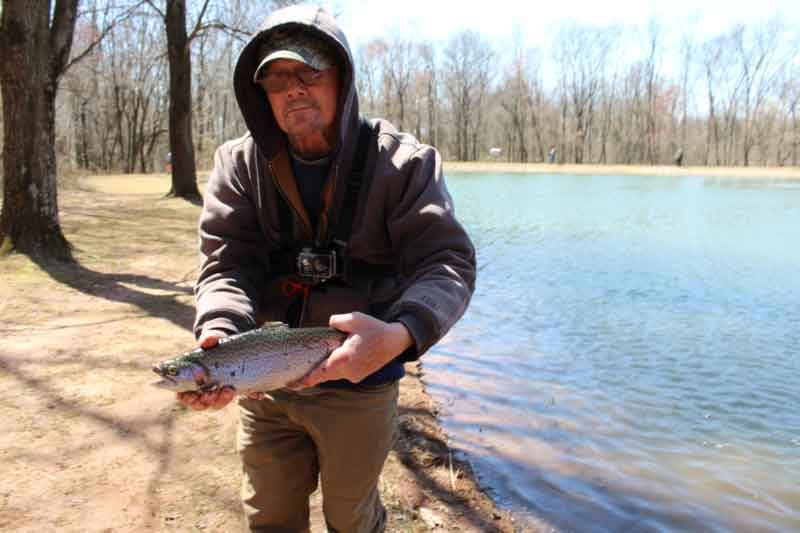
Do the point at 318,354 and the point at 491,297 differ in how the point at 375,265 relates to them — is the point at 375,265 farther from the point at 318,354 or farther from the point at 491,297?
the point at 491,297

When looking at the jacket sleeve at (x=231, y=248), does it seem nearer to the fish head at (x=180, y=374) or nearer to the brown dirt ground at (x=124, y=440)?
the fish head at (x=180, y=374)

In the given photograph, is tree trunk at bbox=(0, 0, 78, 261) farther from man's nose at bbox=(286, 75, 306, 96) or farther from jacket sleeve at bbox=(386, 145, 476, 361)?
jacket sleeve at bbox=(386, 145, 476, 361)

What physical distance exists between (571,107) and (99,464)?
7572 centimetres

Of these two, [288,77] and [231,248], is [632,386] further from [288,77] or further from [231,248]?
[288,77]

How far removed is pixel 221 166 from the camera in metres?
2.34

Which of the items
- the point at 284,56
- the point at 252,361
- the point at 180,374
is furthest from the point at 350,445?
the point at 284,56

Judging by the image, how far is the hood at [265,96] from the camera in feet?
6.71

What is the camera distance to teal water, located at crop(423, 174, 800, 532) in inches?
169

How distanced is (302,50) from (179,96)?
1543 centimetres

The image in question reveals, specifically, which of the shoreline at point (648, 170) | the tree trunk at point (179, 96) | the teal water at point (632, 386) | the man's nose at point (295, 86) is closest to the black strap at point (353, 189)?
the man's nose at point (295, 86)

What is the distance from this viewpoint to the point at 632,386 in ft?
20.9

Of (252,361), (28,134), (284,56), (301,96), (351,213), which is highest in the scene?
(28,134)

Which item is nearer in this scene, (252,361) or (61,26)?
(252,361)

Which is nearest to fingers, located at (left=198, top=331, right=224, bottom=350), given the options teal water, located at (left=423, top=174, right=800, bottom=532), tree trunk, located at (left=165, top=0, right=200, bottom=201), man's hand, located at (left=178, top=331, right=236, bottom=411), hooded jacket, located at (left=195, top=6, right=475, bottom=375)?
man's hand, located at (left=178, top=331, right=236, bottom=411)
